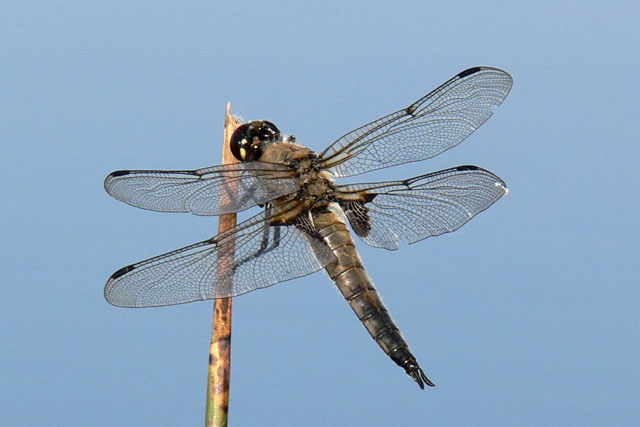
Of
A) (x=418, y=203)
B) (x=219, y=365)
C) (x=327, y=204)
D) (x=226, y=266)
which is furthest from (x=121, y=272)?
(x=418, y=203)

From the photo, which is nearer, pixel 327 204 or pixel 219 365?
pixel 219 365

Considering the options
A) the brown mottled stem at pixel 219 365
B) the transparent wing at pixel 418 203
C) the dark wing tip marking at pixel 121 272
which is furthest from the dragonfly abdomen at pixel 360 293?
the dark wing tip marking at pixel 121 272

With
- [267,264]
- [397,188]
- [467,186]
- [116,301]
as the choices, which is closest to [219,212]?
[267,264]

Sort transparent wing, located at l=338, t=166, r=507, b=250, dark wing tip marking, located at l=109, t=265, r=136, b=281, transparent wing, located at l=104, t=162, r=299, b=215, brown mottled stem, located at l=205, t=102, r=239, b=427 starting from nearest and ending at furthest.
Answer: brown mottled stem, located at l=205, t=102, r=239, b=427, dark wing tip marking, located at l=109, t=265, r=136, b=281, transparent wing, located at l=104, t=162, r=299, b=215, transparent wing, located at l=338, t=166, r=507, b=250

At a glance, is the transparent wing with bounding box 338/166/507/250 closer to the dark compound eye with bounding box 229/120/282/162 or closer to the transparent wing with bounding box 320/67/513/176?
the transparent wing with bounding box 320/67/513/176

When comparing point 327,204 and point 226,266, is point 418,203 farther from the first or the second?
point 226,266

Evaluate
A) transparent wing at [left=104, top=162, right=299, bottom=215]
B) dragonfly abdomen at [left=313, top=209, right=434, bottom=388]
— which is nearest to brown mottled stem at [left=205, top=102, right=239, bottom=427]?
transparent wing at [left=104, top=162, right=299, bottom=215]

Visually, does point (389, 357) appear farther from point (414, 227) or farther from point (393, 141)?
point (393, 141)
